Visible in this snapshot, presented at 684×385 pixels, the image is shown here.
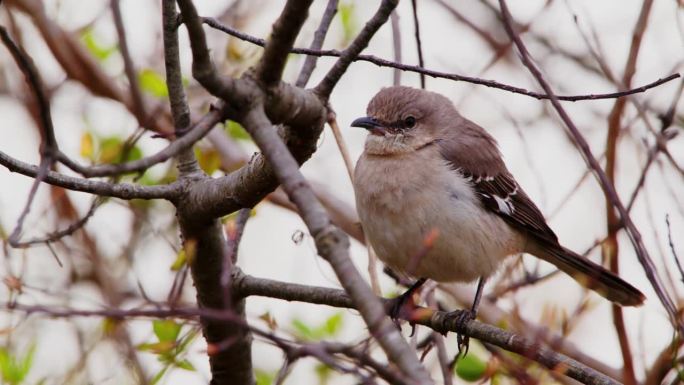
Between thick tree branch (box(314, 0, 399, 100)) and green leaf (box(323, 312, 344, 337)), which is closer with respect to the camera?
thick tree branch (box(314, 0, 399, 100))

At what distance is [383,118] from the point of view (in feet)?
19.4

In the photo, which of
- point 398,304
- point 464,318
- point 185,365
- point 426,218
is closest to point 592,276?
point 426,218

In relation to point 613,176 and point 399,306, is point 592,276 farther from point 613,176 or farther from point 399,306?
point 613,176

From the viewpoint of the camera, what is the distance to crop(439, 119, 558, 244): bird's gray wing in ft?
18.9

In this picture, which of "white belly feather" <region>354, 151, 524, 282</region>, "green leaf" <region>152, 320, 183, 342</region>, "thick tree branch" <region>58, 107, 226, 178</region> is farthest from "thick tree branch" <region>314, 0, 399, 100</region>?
"white belly feather" <region>354, 151, 524, 282</region>

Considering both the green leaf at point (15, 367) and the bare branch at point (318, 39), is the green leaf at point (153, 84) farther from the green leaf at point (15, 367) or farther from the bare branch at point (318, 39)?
the green leaf at point (15, 367)

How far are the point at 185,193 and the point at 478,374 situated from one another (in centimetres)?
165

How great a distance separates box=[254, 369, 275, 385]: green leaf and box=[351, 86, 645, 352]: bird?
48.8 inches

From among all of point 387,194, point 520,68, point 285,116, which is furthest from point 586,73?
point 285,116

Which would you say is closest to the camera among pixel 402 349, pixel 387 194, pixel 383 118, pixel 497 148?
pixel 402 349

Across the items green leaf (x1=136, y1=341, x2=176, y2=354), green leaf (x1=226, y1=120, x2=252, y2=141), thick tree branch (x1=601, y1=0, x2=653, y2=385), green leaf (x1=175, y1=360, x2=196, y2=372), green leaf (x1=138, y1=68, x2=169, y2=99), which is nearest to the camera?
thick tree branch (x1=601, y1=0, x2=653, y2=385)

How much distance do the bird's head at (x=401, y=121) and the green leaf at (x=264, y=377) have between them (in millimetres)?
1652

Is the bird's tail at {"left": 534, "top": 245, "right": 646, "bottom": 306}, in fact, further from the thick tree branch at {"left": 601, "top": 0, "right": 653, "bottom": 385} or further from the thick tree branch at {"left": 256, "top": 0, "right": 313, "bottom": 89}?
the thick tree branch at {"left": 256, "top": 0, "right": 313, "bottom": 89}

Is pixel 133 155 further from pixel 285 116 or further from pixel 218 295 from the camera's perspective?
pixel 285 116
